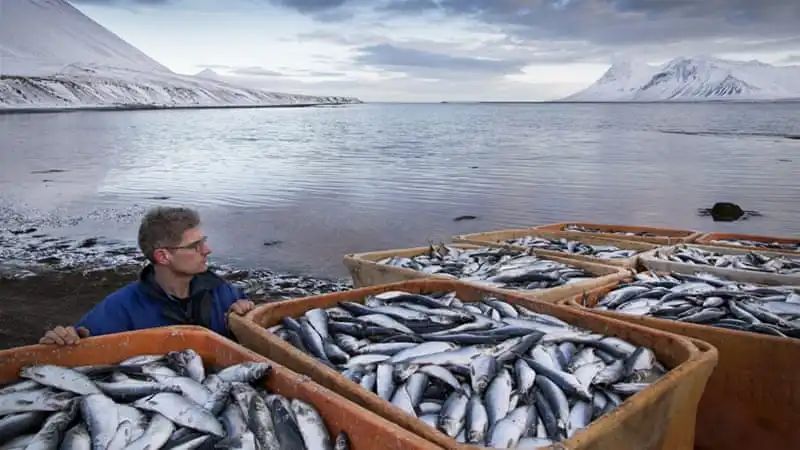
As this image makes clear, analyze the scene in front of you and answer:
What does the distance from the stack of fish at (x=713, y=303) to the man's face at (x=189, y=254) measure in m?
2.88

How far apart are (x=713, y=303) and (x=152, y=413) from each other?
3646 mm

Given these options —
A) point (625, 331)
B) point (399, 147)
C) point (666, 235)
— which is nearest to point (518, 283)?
point (625, 331)

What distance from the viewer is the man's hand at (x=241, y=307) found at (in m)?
3.86

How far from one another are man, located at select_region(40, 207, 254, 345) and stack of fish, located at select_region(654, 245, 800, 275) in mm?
4362

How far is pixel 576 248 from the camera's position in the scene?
7184mm

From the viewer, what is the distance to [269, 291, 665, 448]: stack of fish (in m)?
2.62

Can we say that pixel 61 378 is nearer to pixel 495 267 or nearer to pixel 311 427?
pixel 311 427

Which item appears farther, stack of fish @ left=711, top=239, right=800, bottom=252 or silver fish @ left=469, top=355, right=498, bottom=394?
stack of fish @ left=711, top=239, right=800, bottom=252

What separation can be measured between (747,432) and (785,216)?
13527 mm

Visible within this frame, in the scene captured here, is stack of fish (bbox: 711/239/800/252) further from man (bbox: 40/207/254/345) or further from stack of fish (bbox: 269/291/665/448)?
man (bbox: 40/207/254/345)

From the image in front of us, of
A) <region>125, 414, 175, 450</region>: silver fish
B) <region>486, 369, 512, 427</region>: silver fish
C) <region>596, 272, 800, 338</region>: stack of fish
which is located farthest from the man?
<region>596, 272, 800, 338</region>: stack of fish

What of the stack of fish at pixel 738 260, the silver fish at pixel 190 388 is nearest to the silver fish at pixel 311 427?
the silver fish at pixel 190 388

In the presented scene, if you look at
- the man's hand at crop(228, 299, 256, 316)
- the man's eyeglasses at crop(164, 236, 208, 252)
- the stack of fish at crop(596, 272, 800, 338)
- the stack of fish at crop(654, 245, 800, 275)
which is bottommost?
the stack of fish at crop(654, 245, 800, 275)

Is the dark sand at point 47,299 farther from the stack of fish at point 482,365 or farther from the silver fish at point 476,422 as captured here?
the silver fish at point 476,422
